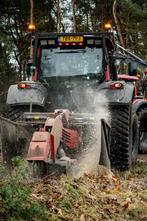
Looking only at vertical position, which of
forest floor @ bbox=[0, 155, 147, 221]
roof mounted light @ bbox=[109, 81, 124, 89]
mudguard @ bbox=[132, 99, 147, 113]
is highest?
roof mounted light @ bbox=[109, 81, 124, 89]

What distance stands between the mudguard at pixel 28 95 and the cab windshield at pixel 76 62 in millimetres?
525

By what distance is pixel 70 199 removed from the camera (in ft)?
20.7

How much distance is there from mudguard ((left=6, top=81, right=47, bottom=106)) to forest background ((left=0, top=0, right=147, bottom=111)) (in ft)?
49.7

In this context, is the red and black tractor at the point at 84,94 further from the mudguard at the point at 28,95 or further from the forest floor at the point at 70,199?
the forest floor at the point at 70,199

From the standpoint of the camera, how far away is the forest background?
92.7 ft

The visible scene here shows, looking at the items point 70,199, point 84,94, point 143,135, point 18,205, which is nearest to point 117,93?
point 84,94

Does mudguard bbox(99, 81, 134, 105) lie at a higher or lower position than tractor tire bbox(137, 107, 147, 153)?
higher

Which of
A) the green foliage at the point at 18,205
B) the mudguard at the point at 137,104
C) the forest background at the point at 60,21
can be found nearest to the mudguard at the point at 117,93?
the mudguard at the point at 137,104

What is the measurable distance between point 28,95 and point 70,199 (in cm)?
443

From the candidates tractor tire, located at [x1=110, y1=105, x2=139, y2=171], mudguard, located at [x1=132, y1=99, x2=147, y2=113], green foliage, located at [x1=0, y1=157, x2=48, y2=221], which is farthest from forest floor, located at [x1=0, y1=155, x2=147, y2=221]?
mudguard, located at [x1=132, y1=99, x2=147, y2=113]

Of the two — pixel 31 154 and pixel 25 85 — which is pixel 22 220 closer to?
pixel 31 154

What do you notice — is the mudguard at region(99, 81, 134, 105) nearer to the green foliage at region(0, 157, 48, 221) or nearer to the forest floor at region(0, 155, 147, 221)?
the forest floor at region(0, 155, 147, 221)

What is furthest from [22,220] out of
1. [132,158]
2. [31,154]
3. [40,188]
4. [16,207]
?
[132,158]

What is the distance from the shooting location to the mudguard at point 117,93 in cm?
1033
